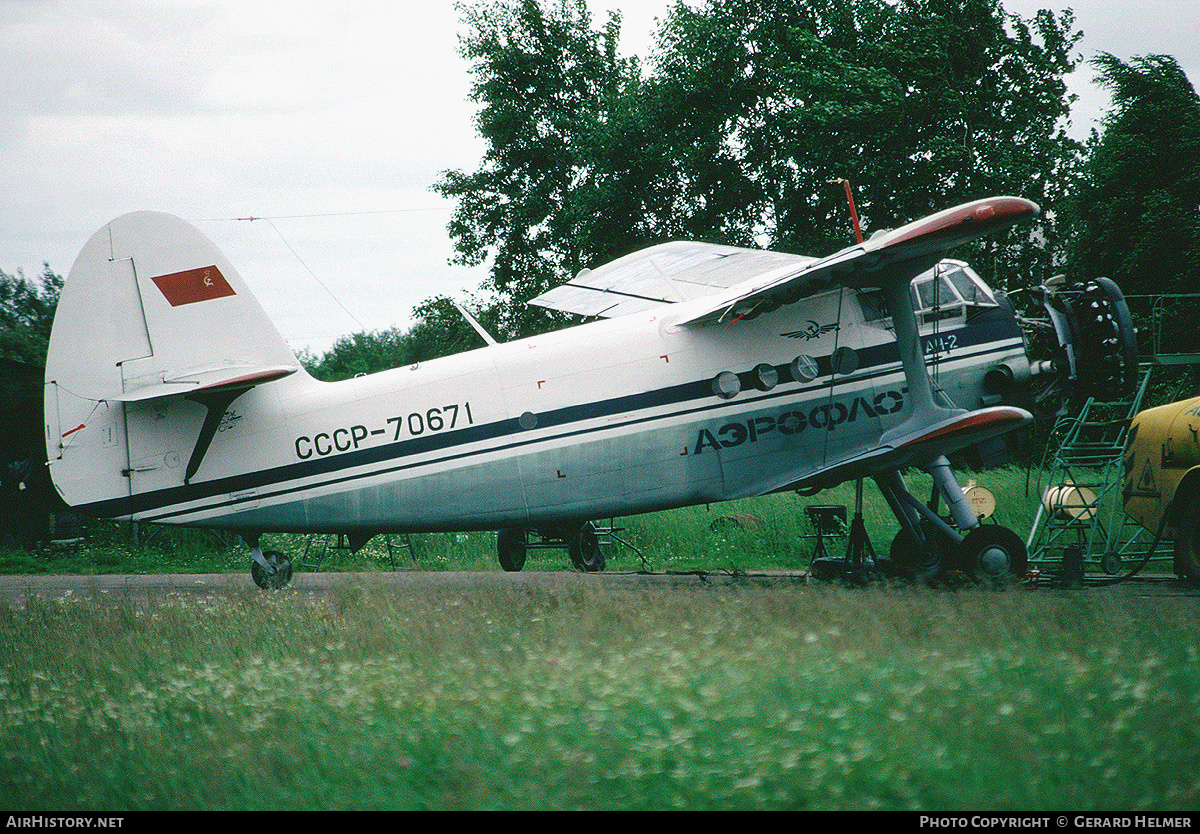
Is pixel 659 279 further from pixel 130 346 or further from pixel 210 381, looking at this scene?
pixel 130 346

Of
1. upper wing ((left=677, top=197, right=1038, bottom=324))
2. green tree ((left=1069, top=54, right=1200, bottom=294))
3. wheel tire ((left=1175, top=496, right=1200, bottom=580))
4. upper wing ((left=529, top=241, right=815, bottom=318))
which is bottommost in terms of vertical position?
wheel tire ((left=1175, top=496, right=1200, bottom=580))

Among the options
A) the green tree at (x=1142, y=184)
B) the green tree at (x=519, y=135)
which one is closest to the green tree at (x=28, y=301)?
the green tree at (x=519, y=135)

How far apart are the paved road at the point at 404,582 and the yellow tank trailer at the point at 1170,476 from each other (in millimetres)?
621

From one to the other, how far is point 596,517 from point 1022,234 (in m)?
23.7

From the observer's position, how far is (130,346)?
32.9 ft

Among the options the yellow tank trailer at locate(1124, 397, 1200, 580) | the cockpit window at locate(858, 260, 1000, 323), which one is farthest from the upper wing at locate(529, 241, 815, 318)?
the yellow tank trailer at locate(1124, 397, 1200, 580)

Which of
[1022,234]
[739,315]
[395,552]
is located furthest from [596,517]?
[1022,234]

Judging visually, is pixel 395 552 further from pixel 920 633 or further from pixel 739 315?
pixel 920 633

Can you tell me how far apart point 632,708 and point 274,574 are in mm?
7456

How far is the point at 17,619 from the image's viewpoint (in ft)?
29.5

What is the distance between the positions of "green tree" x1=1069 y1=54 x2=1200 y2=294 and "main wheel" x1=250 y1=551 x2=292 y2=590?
25062mm

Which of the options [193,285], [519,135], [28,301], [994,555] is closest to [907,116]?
[519,135]

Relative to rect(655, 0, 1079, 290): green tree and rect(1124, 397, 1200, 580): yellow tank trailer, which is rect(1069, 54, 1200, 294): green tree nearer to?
rect(655, 0, 1079, 290): green tree

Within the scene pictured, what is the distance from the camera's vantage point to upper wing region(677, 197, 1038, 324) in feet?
27.1
